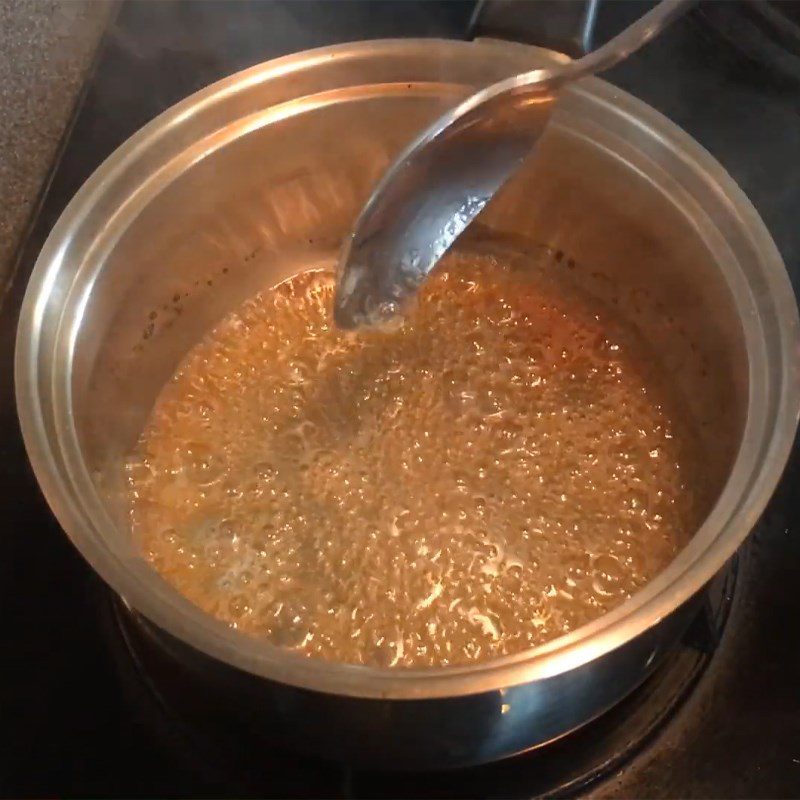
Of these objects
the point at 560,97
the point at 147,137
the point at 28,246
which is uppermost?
the point at 560,97

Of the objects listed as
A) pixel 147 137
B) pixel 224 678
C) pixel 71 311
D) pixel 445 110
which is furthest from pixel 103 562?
pixel 445 110

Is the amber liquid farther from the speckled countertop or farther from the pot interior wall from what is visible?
the speckled countertop

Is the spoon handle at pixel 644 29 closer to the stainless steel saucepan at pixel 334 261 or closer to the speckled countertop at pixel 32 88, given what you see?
the stainless steel saucepan at pixel 334 261

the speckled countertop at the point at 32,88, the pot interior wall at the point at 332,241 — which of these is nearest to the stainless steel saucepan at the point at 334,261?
the pot interior wall at the point at 332,241

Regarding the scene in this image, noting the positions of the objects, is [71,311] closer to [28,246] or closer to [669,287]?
[28,246]

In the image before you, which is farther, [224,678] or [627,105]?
[627,105]

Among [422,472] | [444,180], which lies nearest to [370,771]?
[422,472]
